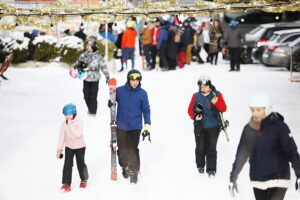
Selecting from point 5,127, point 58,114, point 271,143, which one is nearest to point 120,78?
point 58,114

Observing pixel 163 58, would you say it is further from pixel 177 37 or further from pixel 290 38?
pixel 290 38

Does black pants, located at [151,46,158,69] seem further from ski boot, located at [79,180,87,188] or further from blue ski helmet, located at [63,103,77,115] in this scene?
blue ski helmet, located at [63,103,77,115]

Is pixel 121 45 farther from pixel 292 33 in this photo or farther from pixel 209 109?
pixel 209 109

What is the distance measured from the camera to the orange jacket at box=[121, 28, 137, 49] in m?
21.3

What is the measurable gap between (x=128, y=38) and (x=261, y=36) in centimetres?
567

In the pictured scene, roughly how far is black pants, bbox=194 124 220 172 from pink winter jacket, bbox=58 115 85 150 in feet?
5.33

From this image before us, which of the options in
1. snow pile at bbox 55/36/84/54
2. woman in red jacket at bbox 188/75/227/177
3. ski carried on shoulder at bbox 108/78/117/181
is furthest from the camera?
snow pile at bbox 55/36/84/54

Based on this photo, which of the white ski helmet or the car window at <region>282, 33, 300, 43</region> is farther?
the car window at <region>282, 33, 300, 43</region>

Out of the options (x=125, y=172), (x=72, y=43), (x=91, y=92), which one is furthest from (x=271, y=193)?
(x=72, y=43)

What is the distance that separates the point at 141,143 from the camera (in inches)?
429

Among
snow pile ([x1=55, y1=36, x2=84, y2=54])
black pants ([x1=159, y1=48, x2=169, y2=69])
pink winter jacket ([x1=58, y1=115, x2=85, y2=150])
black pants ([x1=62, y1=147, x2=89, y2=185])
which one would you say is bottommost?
black pants ([x1=62, y1=147, x2=89, y2=185])

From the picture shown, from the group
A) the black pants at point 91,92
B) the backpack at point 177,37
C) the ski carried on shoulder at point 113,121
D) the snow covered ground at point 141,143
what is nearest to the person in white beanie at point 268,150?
the snow covered ground at point 141,143

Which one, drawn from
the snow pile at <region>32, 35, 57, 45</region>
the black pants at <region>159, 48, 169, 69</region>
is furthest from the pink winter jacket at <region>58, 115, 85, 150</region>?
the snow pile at <region>32, 35, 57, 45</region>

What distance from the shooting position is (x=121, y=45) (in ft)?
72.5
